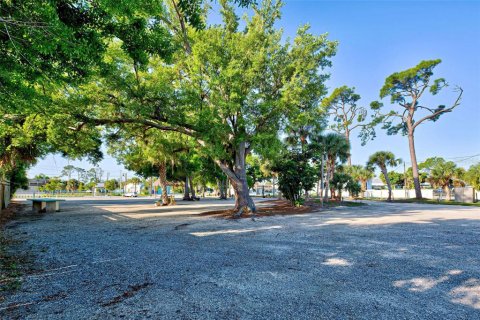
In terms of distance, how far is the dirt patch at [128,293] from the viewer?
3416mm

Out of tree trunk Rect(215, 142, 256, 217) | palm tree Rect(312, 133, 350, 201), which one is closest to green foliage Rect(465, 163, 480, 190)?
palm tree Rect(312, 133, 350, 201)

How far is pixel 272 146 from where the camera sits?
48.5 feet

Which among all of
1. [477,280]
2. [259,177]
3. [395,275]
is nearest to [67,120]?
[395,275]

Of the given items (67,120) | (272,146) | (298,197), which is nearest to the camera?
(67,120)

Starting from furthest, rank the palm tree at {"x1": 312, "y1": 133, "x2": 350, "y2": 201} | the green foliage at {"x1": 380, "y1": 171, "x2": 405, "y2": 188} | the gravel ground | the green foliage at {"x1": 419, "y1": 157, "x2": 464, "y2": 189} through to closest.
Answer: the green foliage at {"x1": 380, "y1": 171, "x2": 405, "y2": 188} → the green foliage at {"x1": 419, "y1": 157, "x2": 464, "y2": 189} → the palm tree at {"x1": 312, "y1": 133, "x2": 350, "y2": 201} → the gravel ground

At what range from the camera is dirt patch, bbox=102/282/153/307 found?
342 cm

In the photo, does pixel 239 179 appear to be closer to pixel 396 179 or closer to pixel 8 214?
pixel 8 214

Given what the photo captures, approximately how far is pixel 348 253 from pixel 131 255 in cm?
514

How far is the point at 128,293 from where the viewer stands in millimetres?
3715

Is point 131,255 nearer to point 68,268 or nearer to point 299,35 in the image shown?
point 68,268

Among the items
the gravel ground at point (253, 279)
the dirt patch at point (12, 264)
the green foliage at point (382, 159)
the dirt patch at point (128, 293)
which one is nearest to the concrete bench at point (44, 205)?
the dirt patch at point (12, 264)

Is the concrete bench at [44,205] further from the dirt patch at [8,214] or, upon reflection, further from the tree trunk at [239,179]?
the tree trunk at [239,179]

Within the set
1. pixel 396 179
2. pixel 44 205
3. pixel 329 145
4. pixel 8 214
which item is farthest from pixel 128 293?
pixel 396 179

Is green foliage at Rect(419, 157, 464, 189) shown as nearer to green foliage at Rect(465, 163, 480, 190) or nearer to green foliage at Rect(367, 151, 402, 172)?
green foliage at Rect(465, 163, 480, 190)
